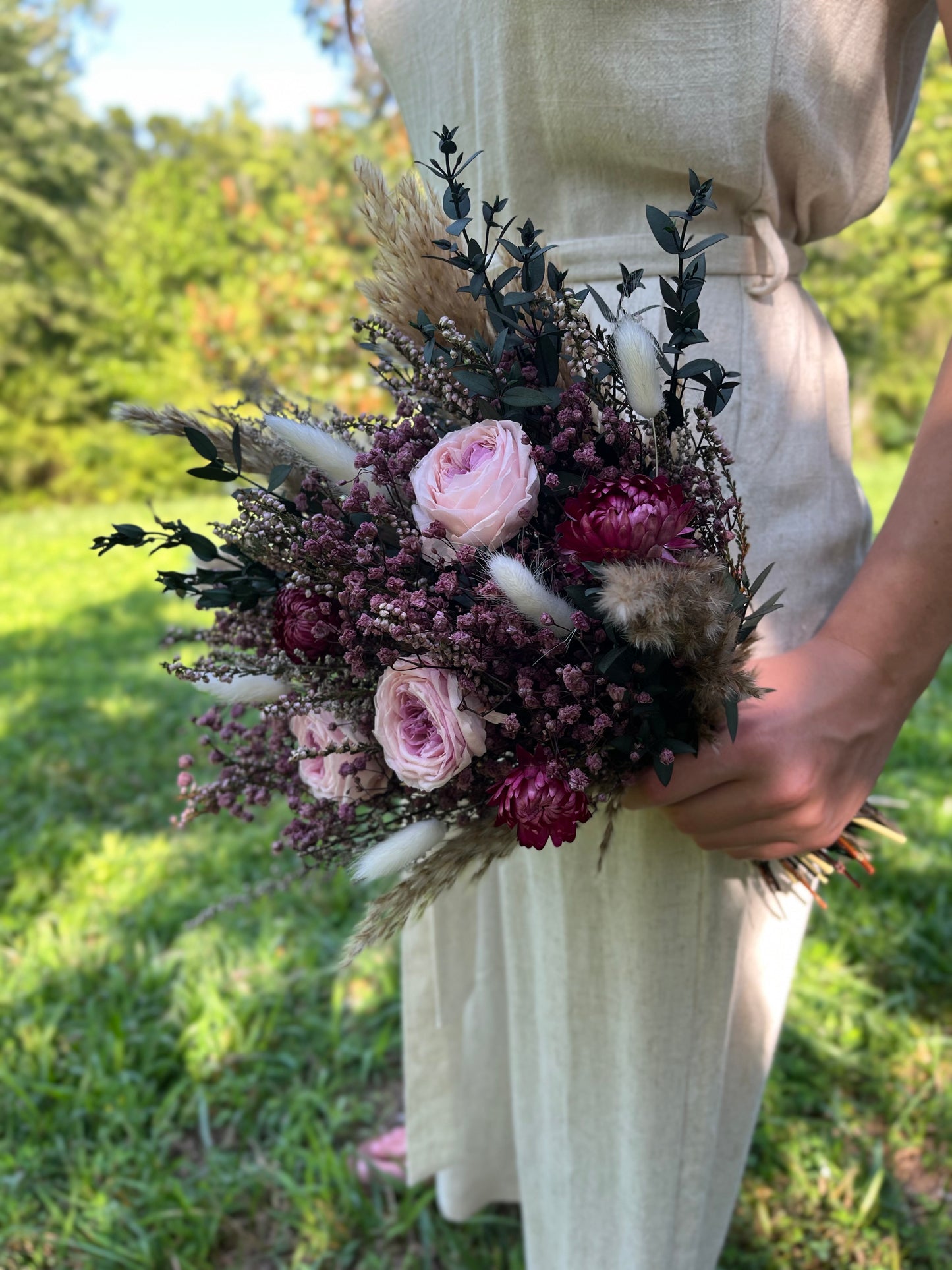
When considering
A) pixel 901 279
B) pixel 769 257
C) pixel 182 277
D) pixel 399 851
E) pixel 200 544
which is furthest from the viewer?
pixel 182 277

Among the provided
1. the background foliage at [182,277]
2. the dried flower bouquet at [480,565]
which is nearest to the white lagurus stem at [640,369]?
the dried flower bouquet at [480,565]

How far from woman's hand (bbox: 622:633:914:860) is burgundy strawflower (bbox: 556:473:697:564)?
20cm

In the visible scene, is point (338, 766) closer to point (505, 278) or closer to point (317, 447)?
point (317, 447)

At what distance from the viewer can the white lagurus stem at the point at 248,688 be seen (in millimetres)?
1043

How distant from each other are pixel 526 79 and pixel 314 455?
0.54 meters

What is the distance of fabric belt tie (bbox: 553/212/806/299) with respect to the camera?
114 cm

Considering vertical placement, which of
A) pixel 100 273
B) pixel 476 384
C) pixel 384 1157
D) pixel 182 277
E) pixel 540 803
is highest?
pixel 100 273

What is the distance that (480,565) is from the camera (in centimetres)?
89

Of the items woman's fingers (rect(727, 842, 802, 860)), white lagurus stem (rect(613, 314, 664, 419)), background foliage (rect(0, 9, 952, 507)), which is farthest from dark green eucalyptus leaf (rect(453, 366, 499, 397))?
background foliage (rect(0, 9, 952, 507))

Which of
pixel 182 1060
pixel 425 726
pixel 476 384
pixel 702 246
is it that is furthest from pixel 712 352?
pixel 182 1060

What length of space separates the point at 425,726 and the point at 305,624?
168mm

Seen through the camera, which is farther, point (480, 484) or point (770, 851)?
point (770, 851)

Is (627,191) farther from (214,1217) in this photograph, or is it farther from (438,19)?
(214,1217)

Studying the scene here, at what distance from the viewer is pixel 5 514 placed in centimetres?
1398
